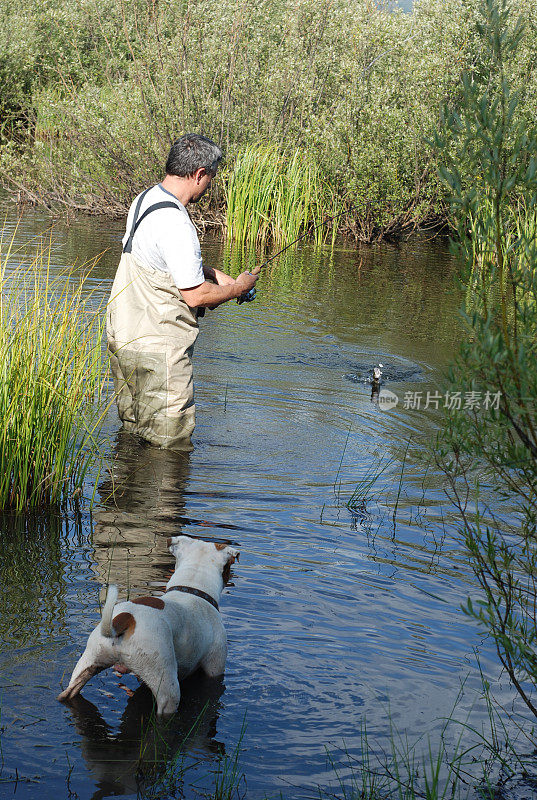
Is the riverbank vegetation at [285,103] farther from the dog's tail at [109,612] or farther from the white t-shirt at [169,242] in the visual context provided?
the dog's tail at [109,612]

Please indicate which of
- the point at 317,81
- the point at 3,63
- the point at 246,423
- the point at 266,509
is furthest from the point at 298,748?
the point at 3,63

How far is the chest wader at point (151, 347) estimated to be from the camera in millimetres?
6832

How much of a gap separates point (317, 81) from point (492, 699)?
19.9 m

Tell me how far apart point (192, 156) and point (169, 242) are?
2.33 feet

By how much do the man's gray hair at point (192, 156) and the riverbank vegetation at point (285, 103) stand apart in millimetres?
11920

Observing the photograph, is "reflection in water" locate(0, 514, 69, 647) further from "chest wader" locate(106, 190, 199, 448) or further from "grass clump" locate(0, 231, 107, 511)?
"chest wader" locate(106, 190, 199, 448)

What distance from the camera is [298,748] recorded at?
3682 millimetres

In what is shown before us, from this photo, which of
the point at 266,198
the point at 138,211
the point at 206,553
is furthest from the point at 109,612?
the point at 266,198

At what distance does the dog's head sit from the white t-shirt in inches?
104

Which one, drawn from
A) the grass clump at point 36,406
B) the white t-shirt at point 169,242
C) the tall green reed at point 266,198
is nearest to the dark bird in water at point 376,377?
the white t-shirt at point 169,242

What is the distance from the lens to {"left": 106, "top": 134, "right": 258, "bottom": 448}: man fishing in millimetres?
6656

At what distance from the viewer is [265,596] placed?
16.6 feet

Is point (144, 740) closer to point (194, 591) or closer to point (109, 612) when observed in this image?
point (109, 612)

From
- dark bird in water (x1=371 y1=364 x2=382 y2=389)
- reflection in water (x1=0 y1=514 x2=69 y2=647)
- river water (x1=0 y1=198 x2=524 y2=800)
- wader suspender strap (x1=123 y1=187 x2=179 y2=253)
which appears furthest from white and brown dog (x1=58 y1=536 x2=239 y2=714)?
dark bird in water (x1=371 y1=364 x2=382 y2=389)
